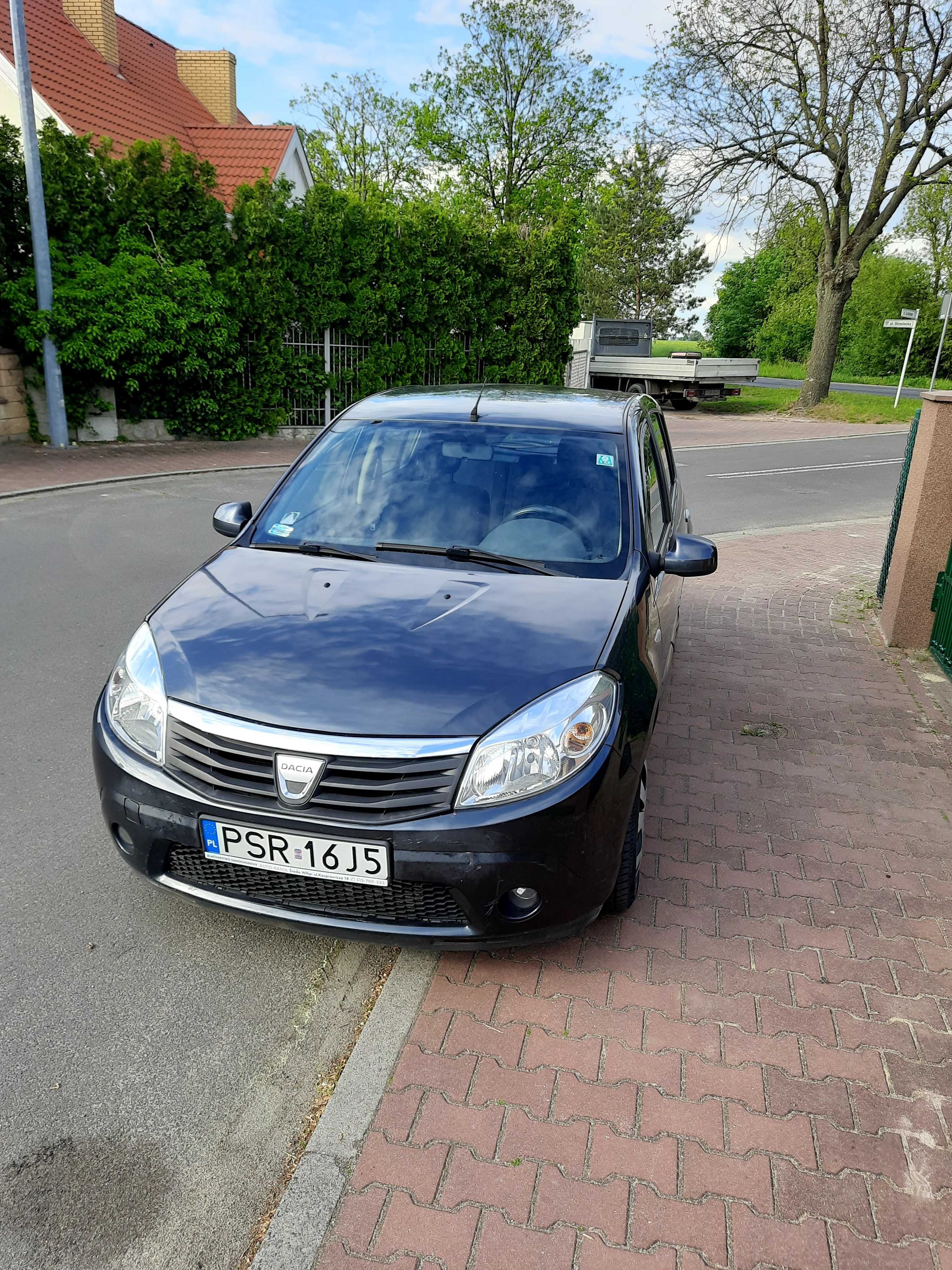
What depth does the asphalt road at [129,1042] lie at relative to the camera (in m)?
2.30

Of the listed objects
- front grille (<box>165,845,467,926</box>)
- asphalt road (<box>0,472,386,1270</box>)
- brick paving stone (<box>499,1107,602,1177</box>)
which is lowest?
asphalt road (<box>0,472,386,1270</box>)

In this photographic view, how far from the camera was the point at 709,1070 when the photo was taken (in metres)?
2.77

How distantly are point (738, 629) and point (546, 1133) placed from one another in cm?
543

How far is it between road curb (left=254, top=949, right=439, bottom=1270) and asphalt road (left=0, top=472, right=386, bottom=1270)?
9cm

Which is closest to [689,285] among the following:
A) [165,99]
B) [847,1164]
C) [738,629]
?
[165,99]

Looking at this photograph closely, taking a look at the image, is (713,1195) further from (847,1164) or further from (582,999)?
(582,999)

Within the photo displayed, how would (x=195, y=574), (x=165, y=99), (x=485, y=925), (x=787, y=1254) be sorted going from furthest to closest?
(x=165, y=99) → (x=195, y=574) → (x=485, y=925) → (x=787, y=1254)

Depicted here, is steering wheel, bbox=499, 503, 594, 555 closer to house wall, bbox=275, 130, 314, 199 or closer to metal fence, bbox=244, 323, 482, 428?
metal fence, bbox=244, 323, 482, 428

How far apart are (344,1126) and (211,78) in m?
38.1

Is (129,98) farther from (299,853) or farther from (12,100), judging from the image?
(299,853)

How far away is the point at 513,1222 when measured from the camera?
2.28 meters

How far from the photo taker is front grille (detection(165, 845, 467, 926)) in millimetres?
2820

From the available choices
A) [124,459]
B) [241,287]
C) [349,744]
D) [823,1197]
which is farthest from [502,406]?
[241,287]

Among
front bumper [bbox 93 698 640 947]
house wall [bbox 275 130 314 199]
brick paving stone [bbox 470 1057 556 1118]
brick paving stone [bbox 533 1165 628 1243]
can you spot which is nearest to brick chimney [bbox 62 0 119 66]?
house wall [bbox 275 130 314 199]
